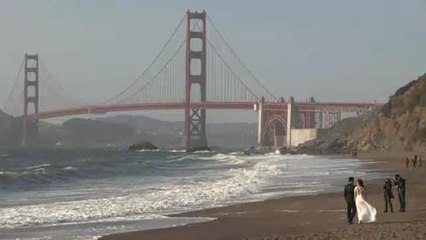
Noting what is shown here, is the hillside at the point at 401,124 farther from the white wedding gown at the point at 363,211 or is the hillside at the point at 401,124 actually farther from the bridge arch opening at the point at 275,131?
the white wedding gown at the point at 363,211

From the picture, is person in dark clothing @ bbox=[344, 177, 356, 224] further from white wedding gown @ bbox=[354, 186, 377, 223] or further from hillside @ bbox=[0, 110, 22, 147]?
hillside @ bbox=[0, 110, 22, 147]

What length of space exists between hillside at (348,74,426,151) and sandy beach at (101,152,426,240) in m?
42.6

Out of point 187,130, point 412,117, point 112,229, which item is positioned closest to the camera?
point 112,229

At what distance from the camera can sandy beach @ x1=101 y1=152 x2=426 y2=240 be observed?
1148 centimetres

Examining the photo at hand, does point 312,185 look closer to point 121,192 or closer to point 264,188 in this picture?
point 264,188

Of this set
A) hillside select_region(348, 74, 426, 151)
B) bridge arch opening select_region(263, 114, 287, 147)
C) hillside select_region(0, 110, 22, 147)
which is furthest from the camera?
hillside select_region(0, 110, 22, 147)

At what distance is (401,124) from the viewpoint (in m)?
66.3

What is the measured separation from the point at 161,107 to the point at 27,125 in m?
26.0

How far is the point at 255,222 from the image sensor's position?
14656 millimetres

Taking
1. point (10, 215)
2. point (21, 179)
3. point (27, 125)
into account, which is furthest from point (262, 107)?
point (10, 215)

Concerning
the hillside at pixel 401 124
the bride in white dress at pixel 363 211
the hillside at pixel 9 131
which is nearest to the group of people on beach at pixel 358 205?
the bride in white dress at pixel 363 211

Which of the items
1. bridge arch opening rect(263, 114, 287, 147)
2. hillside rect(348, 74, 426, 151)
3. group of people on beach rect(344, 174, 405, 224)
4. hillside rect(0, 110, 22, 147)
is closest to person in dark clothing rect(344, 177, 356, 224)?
group of people on beach rect(344, 174, 405, 224)

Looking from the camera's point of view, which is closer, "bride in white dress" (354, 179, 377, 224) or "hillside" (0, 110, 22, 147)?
"bride in white dress" (354, 179, 377, 224)

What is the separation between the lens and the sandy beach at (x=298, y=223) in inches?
452
